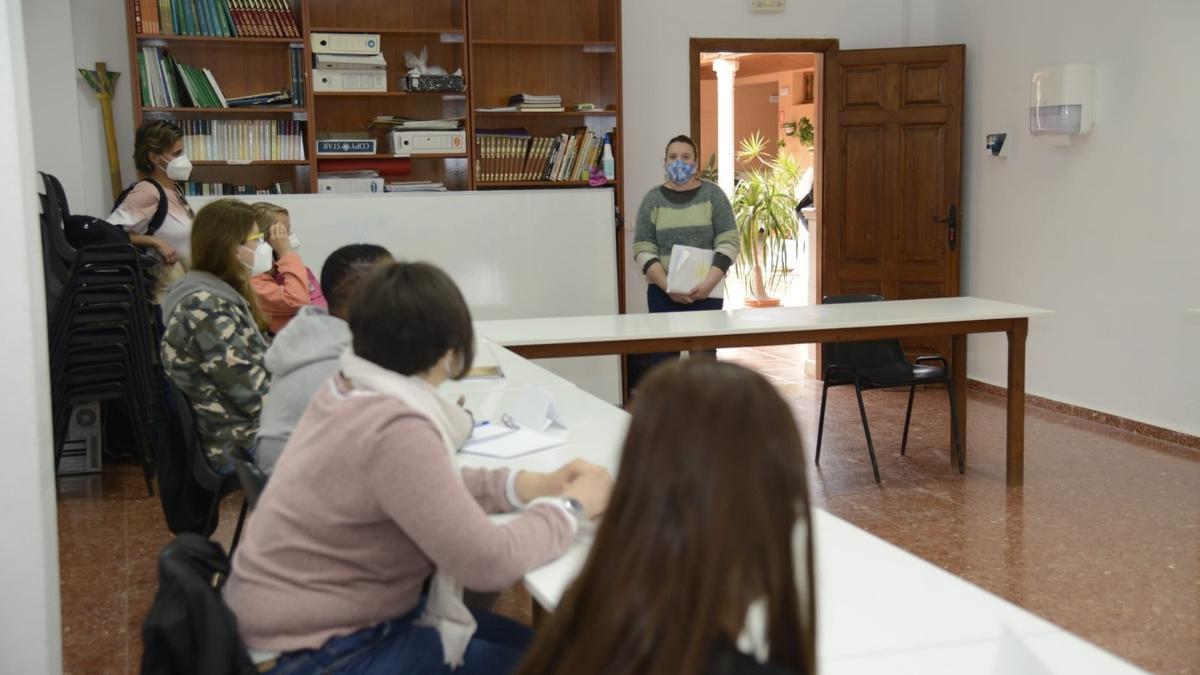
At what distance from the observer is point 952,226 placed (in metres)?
6.73

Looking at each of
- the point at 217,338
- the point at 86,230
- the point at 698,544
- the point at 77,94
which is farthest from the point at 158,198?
the point at 698,544

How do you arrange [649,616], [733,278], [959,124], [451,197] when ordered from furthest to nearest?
[733,278], [959,124], [451,197], [649,616]

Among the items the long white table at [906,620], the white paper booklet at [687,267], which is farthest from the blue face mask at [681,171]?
the long white table at [906,620]

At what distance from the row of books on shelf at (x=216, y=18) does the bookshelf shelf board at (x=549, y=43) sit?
1.00 meters

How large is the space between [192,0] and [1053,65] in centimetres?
450

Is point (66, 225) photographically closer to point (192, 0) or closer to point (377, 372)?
point (192, 0)

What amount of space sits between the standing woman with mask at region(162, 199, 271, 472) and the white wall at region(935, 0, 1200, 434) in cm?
422

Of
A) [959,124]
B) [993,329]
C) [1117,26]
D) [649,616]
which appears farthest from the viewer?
[959,124]

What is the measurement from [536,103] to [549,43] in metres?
0.33

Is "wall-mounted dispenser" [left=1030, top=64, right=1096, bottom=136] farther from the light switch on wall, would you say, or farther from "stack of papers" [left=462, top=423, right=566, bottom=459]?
"stack of papers" [left=462, top=423, right=566, bottom=459]

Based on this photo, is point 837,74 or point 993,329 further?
point 837,74

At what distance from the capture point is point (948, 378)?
16.1 feet

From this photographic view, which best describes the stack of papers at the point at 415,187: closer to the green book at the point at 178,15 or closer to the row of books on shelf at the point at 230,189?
the row of books on shelf at the point at 230,189

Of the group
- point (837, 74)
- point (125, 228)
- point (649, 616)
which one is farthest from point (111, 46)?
point (649, 616)
